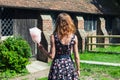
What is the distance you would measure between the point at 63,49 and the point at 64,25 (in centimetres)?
50

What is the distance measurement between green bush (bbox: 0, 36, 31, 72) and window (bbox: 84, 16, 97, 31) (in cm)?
1036

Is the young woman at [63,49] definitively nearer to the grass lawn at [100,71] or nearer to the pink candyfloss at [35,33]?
the pink candyfloss at [35,33]

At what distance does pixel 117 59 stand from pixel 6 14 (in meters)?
5.85

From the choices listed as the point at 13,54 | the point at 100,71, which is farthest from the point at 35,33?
Result: the point at 100,71

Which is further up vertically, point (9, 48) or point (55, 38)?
point (55, 38)

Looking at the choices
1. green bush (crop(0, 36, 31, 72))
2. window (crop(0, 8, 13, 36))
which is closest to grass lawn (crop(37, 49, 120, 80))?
green bush (crop(0, 36, 31, 72))

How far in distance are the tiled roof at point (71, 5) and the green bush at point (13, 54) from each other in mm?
1969

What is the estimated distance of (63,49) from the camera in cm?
Answer: 563

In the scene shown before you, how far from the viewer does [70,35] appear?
5.49 meters

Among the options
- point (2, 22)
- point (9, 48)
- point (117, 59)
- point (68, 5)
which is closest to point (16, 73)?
point (9, 48)

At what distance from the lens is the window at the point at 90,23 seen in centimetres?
2169

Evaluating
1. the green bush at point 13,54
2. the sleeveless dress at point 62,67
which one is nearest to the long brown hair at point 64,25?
the sleeveless dress at point 62,67

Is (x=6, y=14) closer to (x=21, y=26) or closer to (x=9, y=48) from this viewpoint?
(x=21, y=26)

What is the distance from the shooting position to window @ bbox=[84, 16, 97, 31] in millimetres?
21688
